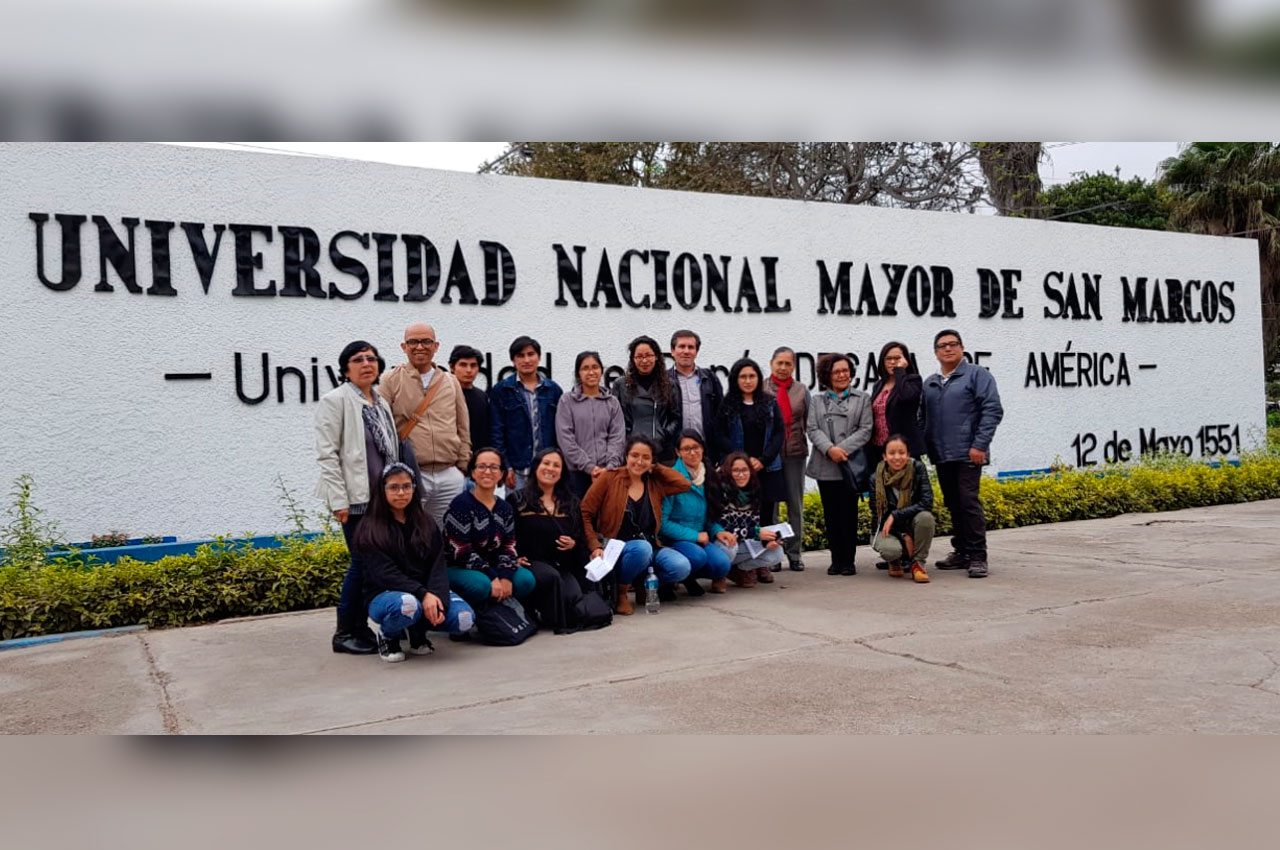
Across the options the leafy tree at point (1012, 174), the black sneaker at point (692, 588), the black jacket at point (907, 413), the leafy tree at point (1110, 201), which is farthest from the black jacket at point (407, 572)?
the leafy tree at point (1110, 201)

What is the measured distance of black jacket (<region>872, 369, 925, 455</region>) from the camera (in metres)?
7.55

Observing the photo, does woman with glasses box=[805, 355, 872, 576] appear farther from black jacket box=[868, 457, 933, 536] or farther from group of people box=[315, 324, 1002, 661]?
black jacket box=[868, 457, 933, 536]

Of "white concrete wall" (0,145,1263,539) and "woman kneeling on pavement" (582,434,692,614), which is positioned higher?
"white concrete wall" (0,145,1263,539)

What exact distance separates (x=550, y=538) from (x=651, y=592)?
773 millimetres

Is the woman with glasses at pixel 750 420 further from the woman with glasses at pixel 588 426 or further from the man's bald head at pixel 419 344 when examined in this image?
the man's bald head at pixel 419 344

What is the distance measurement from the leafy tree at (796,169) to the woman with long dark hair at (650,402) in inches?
572

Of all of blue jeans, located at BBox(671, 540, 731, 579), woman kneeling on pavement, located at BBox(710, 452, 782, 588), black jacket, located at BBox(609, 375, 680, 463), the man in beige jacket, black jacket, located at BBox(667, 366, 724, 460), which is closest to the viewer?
the man in beige jacket

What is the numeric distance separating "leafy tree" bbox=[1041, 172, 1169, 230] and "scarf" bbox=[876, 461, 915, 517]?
2363 cm

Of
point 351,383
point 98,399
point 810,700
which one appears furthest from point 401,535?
point 98,399

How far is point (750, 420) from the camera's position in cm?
738

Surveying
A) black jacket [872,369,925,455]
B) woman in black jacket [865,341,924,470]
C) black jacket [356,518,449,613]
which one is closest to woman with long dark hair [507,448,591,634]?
black jacket [356,518,449,613]

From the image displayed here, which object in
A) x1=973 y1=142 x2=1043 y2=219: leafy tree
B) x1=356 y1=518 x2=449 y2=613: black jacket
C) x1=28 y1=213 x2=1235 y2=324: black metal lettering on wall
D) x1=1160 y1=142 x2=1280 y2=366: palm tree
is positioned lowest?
x1=356 y1=518 x2=449 y2=613: black jacket

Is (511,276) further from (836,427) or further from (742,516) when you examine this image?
(742,516)

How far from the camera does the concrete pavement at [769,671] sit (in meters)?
4.08
